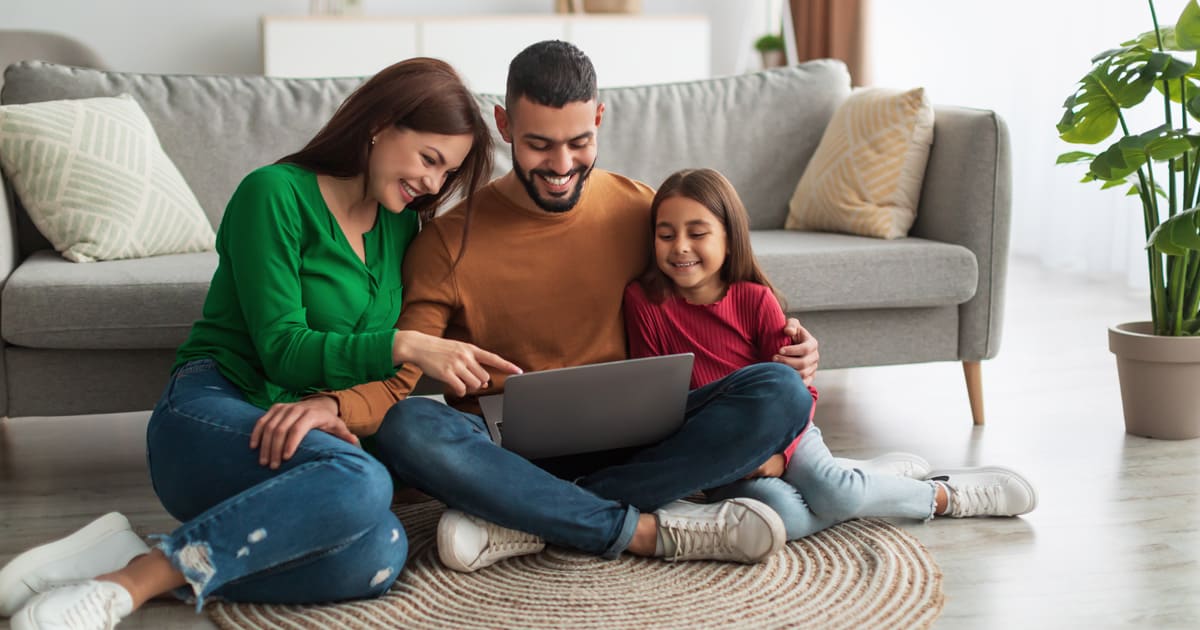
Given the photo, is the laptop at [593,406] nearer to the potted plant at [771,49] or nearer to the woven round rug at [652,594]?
the woven round rug at [652,594]

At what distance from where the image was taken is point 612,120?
2875mm

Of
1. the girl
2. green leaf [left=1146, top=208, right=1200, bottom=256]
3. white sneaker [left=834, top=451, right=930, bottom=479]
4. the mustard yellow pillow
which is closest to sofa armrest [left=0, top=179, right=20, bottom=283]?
the girl

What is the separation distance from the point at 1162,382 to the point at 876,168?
2.46 ft

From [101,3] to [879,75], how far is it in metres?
3.43

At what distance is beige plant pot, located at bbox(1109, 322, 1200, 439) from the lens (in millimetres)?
2371

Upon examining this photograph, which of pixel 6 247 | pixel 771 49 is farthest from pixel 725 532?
pixel 771 49

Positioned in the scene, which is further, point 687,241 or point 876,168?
point 876,168

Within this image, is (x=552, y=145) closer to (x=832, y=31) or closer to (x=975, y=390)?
(x=975, y=390)

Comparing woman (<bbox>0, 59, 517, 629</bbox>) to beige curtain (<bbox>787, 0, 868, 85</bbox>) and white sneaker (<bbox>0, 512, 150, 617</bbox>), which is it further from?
beige curtain (<bbox>787, 0, 868, 85</bbox>)

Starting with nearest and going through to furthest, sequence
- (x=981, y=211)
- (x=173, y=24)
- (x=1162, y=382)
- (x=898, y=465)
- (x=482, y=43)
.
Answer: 1. (x=898, y=465)
2. (x=1162, y=382)
3. (x=981, y=211)
4. (x=482, y=43)
5. (x=173, y=24)

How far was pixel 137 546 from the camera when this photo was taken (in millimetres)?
1748

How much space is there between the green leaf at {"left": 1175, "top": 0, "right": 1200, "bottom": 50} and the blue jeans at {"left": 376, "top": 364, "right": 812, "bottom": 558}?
41.6 inches

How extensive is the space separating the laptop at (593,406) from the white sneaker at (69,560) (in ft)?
1.85

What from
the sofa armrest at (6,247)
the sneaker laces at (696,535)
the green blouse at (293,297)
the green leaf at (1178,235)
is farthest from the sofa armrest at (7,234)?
the green leaf at (1178,235)
